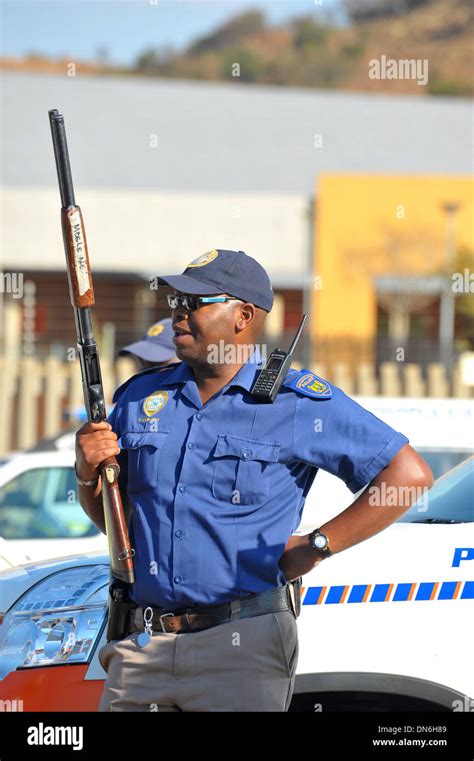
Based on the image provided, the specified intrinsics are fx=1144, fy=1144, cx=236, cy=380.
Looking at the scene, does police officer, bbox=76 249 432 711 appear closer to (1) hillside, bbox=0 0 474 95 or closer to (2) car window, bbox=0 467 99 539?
(2) car window, bbox=0 467 99 539

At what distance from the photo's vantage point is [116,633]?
3.11 metres

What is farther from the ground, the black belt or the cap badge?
the cap badge

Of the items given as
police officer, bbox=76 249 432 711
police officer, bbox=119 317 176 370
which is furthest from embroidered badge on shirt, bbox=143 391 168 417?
police officer, bbox=119 317 176 370

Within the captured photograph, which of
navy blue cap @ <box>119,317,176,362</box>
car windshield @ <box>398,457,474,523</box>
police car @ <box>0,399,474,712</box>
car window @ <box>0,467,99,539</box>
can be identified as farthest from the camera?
car window @ <box>0,467,99,539</box>

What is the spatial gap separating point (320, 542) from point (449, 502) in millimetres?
1316

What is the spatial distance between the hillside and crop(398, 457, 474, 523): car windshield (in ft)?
254

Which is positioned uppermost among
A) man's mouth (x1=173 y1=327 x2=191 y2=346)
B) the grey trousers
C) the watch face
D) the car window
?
man's mouth (x1=173 y1=327 x2=191 y2=346)

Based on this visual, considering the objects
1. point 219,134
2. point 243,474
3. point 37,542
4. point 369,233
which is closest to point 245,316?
point 243,474

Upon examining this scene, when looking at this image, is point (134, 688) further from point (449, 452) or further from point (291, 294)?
point (291, 294)

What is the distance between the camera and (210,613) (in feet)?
9.78

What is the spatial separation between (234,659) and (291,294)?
1046 inches

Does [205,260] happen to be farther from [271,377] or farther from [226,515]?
[226,515]

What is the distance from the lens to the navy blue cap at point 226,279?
309cm

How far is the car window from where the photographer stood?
278 inches
